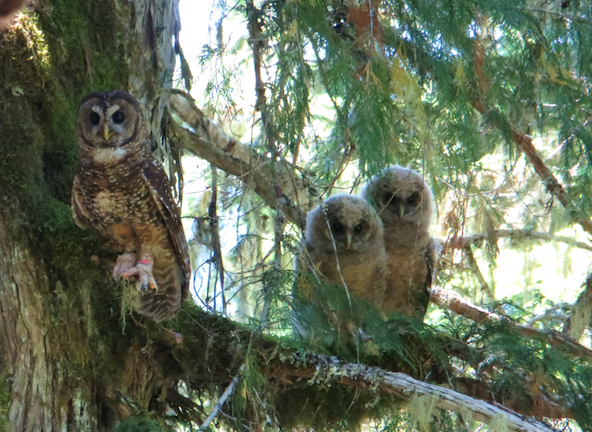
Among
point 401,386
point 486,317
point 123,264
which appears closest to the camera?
point 401,386

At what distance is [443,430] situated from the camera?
2.72 metres

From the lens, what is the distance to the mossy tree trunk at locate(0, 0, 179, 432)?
252 centimetres

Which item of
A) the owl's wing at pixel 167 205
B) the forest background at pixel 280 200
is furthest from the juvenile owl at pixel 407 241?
the owl's wing at pixel 167 205

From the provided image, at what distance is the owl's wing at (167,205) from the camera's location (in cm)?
280

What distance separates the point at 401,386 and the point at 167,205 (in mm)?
1179

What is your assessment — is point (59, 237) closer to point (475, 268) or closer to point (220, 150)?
point (220, 150)

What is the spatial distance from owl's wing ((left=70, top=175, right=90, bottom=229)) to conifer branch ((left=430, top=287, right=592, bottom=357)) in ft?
5.74

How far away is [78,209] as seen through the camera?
2781 millimetres

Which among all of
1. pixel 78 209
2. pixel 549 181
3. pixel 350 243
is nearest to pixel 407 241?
pixel 350 243

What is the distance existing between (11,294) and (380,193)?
97.0 inches

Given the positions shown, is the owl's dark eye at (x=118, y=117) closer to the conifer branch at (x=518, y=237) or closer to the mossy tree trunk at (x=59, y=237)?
the mossy tree trunk at (x=59, y=237)

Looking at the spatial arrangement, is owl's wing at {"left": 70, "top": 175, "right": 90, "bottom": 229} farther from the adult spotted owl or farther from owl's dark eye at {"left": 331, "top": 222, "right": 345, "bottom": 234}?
owl's dark eye at {"left": 331, "top": 222, "right": 345, "bottom": 234}

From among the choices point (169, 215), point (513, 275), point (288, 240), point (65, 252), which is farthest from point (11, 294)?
point (513, 275)

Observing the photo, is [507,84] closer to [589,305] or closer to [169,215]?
[589,305]
